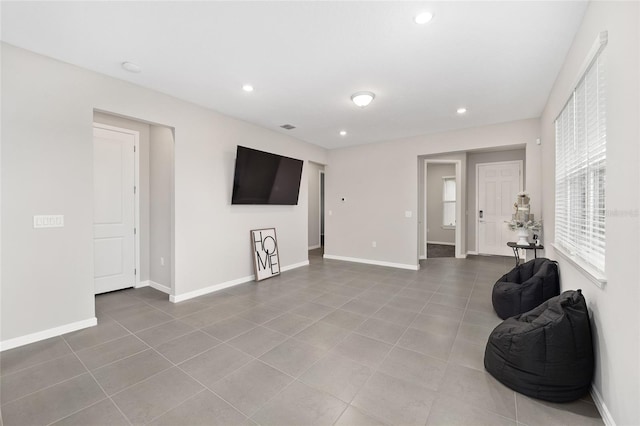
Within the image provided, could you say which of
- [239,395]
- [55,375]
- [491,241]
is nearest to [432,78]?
[239,395]

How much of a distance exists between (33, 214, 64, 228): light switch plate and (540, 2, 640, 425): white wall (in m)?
4.38

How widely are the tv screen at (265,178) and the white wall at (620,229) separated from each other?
3.97 meters

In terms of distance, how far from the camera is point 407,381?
79.8 inches

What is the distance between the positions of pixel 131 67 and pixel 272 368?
128 inches

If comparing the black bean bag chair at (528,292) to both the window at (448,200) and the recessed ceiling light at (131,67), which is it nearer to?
the recessed ceiling light at (131,67)

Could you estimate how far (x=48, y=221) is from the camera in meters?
2.66

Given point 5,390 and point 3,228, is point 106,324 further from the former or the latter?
point 3,228

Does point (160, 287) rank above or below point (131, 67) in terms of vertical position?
below

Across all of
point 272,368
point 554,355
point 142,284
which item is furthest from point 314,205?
point 554,355

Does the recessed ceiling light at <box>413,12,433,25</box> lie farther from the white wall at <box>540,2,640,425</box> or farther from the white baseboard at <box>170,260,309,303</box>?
the white baseboard at <box>170,260,309,303</box>

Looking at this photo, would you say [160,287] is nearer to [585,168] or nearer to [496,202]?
[585,168]

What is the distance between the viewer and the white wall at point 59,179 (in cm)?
246

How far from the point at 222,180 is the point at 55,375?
284 cm

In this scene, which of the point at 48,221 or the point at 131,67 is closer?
the point at 48,221
